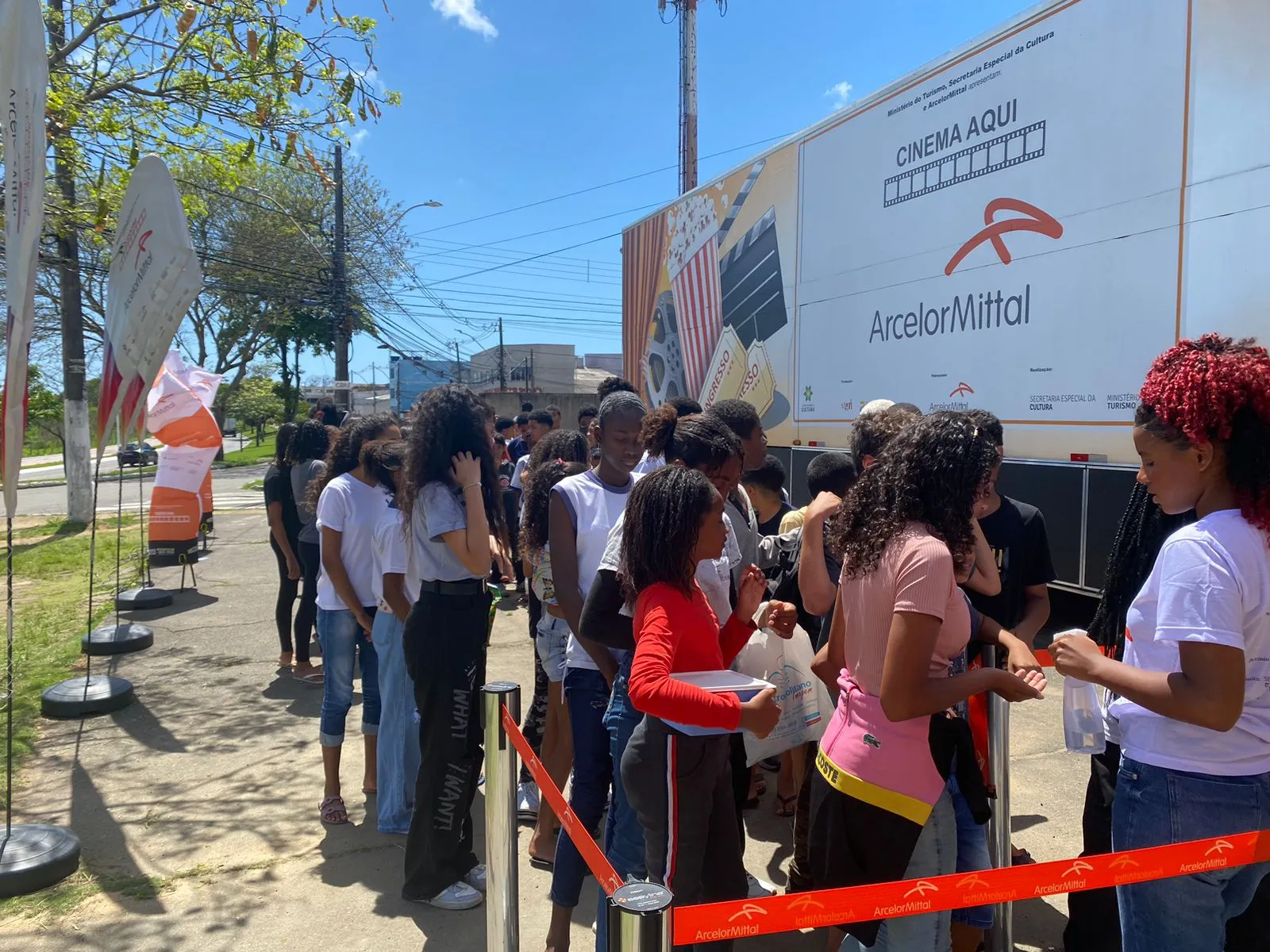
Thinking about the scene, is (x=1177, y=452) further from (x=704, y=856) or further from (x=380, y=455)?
(x=380, y=455)

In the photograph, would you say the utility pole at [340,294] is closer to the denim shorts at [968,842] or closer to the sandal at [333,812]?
the sandal at [333,812]

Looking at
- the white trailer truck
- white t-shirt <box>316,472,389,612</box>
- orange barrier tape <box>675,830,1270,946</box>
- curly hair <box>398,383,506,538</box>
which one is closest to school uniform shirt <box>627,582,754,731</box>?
orange barrier tape <box>675,830,1270,946</box>

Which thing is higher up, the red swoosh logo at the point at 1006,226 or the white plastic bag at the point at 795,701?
the red swoosh logo at the point at 1006,226

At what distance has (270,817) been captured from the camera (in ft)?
13.5

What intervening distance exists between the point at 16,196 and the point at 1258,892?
4.80 meters

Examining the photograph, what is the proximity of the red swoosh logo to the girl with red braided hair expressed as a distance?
437 centimetres

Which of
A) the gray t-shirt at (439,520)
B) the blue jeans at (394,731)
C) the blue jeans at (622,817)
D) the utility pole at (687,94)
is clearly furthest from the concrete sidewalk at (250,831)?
the utility pole at (687,94)

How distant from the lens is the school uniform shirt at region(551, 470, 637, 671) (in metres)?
2.96

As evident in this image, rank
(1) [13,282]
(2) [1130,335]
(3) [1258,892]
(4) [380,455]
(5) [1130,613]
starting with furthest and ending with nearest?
(2) [1130,335]
(4) [380,455]
(1) [13,282]
(3) [1258,892]
(5) [1130,613]

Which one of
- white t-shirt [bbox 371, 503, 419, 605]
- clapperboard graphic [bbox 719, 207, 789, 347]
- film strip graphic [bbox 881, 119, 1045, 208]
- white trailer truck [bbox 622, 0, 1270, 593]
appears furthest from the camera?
clapperboard graphic [bbox 719, 207, 789, 347]

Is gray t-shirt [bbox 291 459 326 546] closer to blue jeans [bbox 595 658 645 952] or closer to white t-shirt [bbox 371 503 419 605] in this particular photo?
white t-shirt [bbox 371 503 419 605]

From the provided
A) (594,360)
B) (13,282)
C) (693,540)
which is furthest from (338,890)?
(594,360)

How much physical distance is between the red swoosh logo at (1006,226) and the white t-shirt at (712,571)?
4252 millimetres

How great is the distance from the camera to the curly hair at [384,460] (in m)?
3.82
